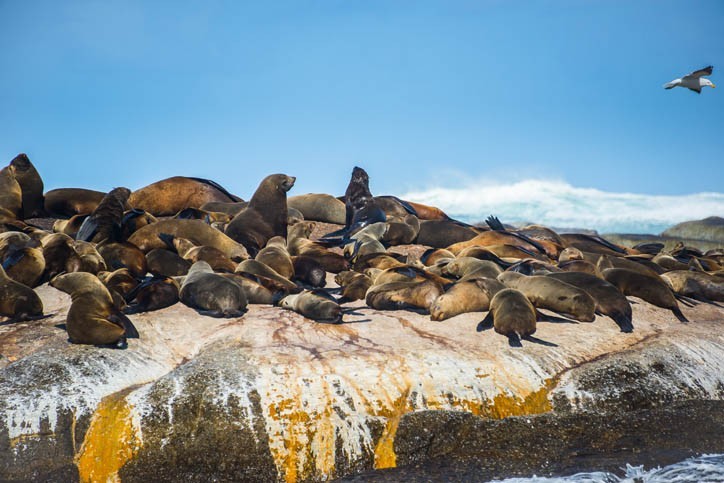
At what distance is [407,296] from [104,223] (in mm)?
4396

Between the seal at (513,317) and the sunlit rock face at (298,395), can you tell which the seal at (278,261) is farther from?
the seal at (513,317)

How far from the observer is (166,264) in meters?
7.08

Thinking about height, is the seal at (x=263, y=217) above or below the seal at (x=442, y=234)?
above

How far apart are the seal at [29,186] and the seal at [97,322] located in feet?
22.7

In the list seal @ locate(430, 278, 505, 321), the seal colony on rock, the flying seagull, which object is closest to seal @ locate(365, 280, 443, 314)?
the seal colony on rock

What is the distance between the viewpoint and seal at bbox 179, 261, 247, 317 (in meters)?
5.74

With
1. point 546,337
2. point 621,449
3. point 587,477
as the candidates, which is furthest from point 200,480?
point 546,337

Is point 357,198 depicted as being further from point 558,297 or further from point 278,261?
point 558,297

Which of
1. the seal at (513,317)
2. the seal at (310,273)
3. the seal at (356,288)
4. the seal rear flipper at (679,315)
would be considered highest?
the seal at (310,273)

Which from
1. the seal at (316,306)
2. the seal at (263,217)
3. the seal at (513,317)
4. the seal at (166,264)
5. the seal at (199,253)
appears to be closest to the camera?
the seal at (513,317)

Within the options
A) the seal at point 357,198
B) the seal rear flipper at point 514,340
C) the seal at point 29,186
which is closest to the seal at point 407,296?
the seal rear flipper at point 514,340

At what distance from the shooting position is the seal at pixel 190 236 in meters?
8.23

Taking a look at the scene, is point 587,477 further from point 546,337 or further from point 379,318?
point 379,318

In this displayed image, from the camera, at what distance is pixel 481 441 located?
13.4ft
